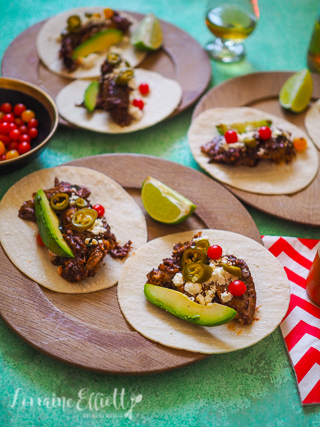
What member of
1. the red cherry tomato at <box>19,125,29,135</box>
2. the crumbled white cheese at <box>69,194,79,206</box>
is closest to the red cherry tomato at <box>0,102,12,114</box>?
the red cherry tomato at <box>19,125,29,135</box>

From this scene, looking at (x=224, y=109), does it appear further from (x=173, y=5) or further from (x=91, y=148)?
(x=173, y=5)

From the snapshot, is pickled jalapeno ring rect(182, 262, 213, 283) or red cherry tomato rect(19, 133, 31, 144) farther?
red cherry tomato rect(19, 133, 31, 144)

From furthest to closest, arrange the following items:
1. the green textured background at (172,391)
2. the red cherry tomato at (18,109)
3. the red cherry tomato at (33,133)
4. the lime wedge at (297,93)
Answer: the lime wedge at (297,93) → the red cherry tomato at (18,109) → the red cherry tomato at (33,133) → the green textured background at (172,391)

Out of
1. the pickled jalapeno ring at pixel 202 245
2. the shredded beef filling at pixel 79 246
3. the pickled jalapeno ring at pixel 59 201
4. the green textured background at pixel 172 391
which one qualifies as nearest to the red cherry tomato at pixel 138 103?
the shredded beef filling at pixel 79 246

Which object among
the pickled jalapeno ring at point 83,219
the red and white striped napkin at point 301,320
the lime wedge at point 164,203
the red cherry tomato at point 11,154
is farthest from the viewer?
the red cherry tomato at point 11,154

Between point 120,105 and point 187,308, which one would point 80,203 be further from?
point 120,105

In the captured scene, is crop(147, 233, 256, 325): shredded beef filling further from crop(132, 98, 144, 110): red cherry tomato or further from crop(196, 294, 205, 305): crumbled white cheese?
crop(132, 98, 144, 110): red cherry tomato

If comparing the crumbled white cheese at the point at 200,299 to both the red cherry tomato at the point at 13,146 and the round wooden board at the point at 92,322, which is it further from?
the red cherry tomato at the point at 13,146
